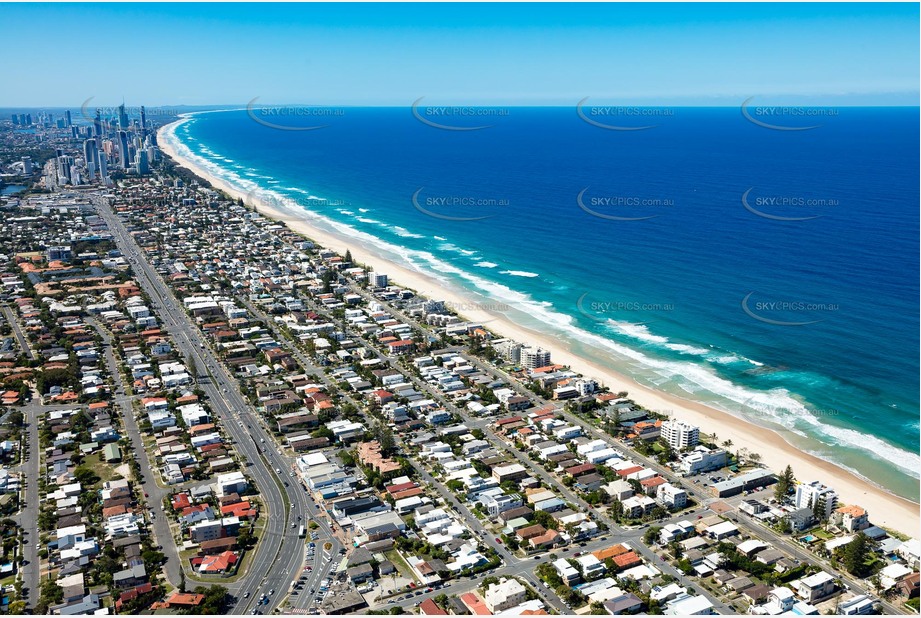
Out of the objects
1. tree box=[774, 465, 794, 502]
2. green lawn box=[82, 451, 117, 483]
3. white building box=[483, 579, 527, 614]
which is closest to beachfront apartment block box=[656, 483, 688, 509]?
tree box=[774, 465, 794, 502]

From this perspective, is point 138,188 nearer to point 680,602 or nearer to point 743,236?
point 743,236

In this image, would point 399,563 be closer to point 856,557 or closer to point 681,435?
point 681,435

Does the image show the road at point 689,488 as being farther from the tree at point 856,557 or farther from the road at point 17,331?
the road at point 17,331

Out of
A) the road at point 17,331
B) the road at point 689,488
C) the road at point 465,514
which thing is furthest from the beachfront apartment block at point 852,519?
the road at point 17,331

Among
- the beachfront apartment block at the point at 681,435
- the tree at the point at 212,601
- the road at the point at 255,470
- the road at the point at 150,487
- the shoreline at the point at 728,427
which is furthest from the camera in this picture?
the beachfront apartment block at the point at 681,435

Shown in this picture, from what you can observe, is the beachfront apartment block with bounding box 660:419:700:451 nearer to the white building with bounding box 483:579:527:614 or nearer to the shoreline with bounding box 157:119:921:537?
the shoreline with bounding box 157:119:921:537

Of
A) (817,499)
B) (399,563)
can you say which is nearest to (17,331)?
(399,563)
